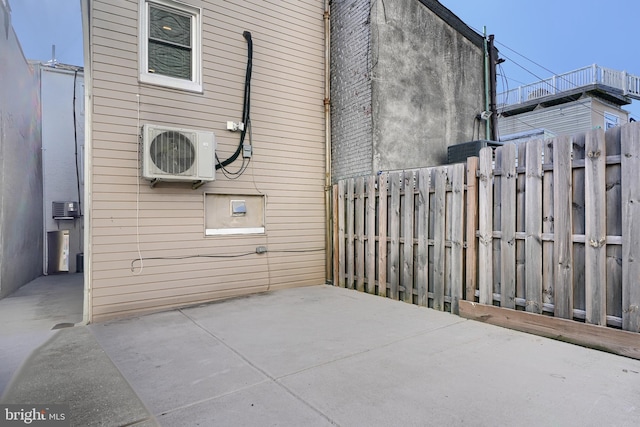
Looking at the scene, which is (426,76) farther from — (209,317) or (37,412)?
(37,412)

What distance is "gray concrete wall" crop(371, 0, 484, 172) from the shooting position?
5777 millimetres

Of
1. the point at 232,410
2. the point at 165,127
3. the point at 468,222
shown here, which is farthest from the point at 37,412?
the point at 468,222

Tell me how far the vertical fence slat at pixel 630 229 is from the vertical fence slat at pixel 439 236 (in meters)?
1.77

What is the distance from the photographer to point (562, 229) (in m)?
3.35

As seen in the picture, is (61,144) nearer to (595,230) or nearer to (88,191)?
(88,191)

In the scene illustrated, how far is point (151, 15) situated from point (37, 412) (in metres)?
4.87

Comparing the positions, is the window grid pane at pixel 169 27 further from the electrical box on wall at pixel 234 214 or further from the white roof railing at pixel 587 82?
the white roof railing at pixel 587 82

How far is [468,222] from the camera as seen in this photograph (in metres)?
4.15

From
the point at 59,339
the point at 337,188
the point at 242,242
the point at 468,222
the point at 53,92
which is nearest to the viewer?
the point at 59,339

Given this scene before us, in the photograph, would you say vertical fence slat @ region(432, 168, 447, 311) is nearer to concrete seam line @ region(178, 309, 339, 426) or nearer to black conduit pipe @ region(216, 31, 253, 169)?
concrete seam line @ region(178, 309, 339, 426)

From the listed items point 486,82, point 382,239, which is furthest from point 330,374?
point 486,82

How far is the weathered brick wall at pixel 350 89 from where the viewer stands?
5.79 metres

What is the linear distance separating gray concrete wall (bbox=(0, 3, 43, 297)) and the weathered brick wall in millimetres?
5914

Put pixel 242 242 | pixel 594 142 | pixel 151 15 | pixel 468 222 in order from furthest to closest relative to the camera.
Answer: pixel 242 242 < pixel 151 15 < pixel 468 222 < pixel 594 142
